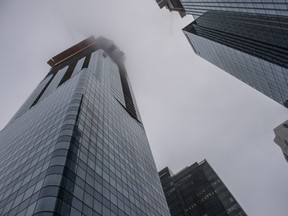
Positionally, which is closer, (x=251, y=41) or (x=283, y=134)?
(x=251, y=41)

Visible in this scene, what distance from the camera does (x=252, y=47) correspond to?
81812mm

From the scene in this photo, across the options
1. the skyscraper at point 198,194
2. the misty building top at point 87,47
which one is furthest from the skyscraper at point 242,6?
the misty building top at point 87,47

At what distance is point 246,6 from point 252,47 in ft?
40.4

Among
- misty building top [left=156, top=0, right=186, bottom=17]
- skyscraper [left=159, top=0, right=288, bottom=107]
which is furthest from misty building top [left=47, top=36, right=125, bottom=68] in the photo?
skyscraper [left=159, top=0, right=288, bottom=107]

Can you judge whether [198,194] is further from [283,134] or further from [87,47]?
[87,47]

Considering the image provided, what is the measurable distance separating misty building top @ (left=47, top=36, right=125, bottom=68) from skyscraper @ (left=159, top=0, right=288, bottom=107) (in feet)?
277

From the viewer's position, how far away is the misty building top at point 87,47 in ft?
537

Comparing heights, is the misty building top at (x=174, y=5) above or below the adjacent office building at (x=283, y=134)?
above

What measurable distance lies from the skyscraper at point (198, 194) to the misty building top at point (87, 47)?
299 feet

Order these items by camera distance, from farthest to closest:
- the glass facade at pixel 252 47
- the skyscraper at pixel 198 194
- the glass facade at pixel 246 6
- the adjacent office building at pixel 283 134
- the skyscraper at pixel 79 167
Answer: the skyscraper at pixel 198 194 → the adjacent office building at pixel 283 134 → the glass facade at pixel 252 47 → the glass facade at pixel 246 6 → the skyscraper at pixel 79 167

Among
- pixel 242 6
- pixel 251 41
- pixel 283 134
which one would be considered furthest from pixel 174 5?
pixel 283 134

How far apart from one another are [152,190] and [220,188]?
67976mm

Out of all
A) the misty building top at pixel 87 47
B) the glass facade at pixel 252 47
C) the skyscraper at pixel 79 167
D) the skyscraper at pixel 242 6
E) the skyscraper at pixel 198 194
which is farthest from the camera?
the misty building top at pixel 87 47

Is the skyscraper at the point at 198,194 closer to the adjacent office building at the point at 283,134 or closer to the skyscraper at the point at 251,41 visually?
the adjacent office building at the point at 283,134
